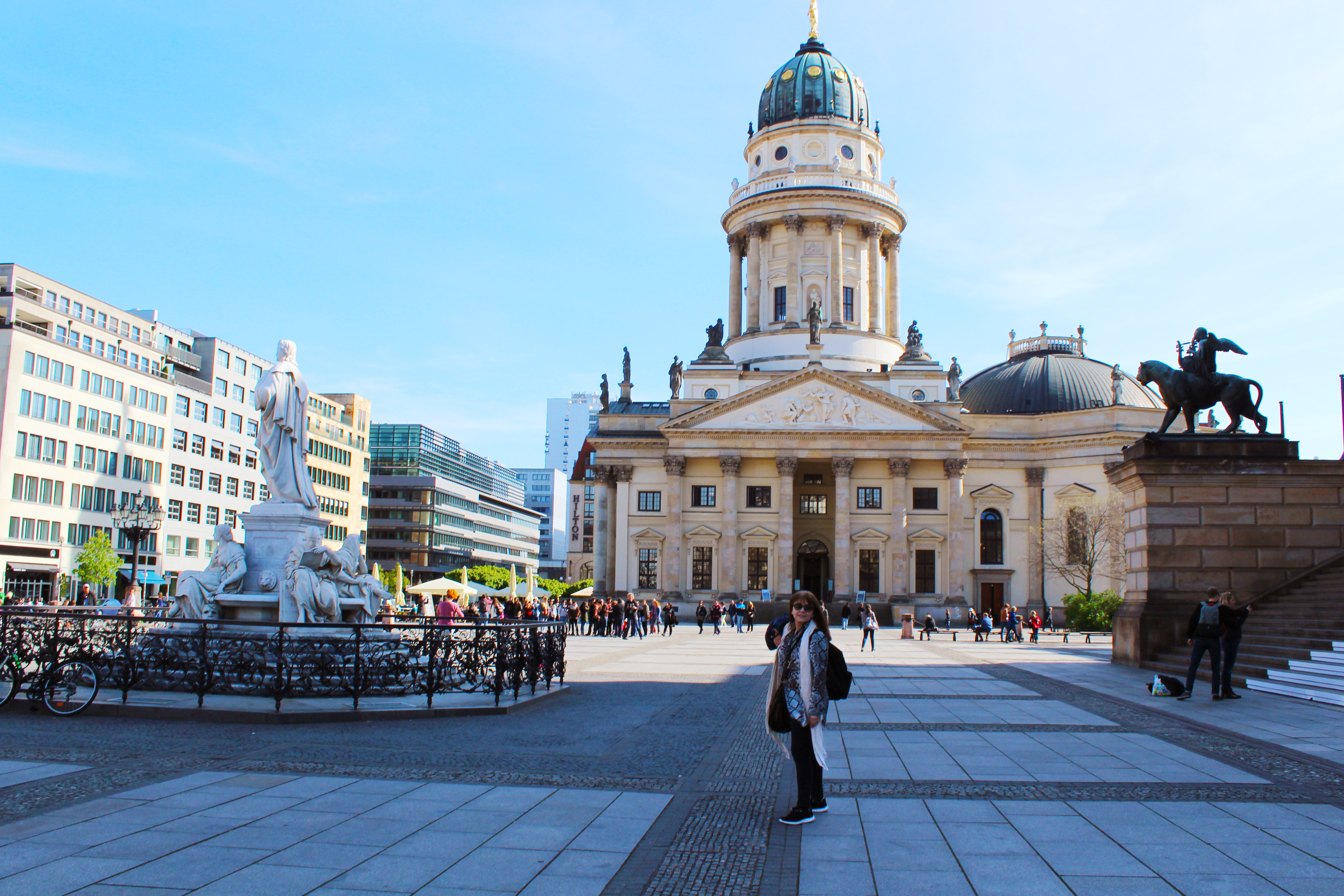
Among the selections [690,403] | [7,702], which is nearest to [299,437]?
[7,702]

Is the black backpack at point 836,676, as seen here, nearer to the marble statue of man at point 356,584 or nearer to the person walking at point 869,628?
the marble statue of man at point 356,584

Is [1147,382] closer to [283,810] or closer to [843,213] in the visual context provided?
[283,810]

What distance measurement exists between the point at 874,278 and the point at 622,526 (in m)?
28.6

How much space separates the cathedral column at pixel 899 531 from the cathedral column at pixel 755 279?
19.5 m

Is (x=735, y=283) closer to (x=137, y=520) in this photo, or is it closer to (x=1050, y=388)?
(x=1050, y=388)

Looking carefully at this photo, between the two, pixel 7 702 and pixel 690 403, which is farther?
pixel 690 403

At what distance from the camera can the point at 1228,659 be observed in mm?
16125

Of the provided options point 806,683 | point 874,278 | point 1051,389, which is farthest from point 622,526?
point 806,683

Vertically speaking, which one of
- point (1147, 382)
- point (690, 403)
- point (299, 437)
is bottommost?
point (299, 437)

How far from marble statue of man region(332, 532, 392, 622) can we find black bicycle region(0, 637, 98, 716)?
139 inches

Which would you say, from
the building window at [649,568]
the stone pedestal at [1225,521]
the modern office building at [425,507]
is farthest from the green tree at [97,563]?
the stone pedestal at [1225,521]

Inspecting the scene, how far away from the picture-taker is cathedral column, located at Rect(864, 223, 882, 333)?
77.4 m

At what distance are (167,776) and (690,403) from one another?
58855mm

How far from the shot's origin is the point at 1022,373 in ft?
248
